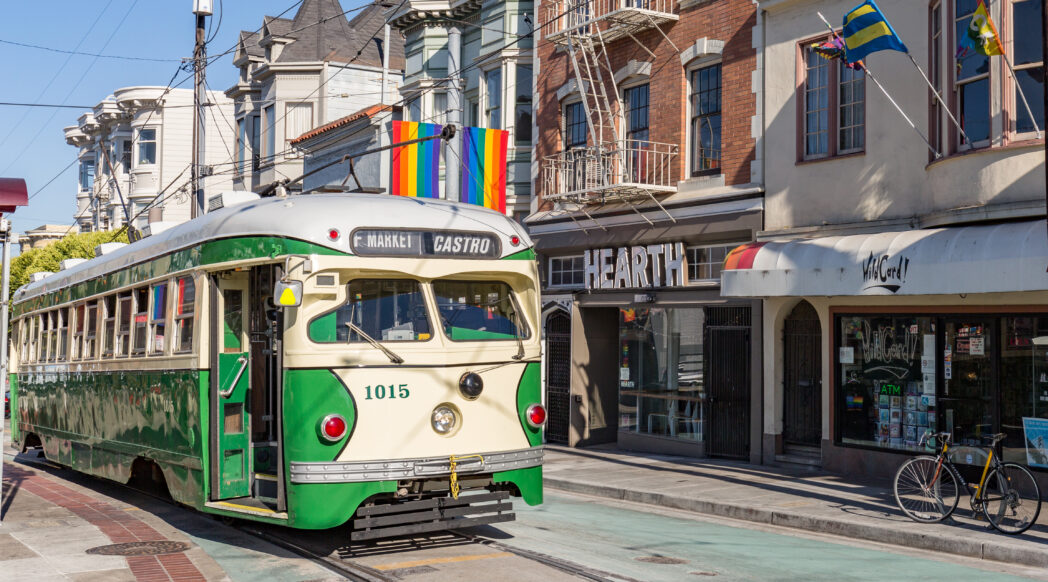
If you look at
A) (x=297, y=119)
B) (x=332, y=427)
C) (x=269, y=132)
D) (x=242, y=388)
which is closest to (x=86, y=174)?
(x=269, y=132)

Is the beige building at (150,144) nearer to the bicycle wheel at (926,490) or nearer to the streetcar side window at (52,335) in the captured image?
the streetcar side window at (52,335)

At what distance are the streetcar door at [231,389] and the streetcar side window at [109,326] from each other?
3.53m

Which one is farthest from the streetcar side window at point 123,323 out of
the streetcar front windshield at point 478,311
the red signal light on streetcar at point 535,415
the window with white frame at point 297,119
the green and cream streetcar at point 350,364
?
the window with white frame at point 297,119

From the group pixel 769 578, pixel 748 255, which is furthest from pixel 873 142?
pixel 769 578

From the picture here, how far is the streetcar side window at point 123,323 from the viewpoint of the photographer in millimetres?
12672

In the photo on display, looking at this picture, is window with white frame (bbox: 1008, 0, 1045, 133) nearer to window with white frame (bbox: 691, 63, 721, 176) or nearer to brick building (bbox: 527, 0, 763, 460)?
brick building (bbox: 527, 0, 763, 460)

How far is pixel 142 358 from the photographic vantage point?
12031mm

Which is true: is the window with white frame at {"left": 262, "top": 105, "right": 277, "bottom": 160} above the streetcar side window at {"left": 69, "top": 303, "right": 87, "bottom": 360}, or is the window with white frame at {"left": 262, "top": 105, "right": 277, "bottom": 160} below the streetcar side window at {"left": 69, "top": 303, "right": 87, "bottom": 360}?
above

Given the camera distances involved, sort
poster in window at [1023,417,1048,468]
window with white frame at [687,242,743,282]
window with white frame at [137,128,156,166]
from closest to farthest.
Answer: poster in window at [1023,417,1048,468], window with white frame at [687,242,743,282], window with white frame at [137,128,156,166]

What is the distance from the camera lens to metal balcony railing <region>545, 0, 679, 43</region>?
64.8ft

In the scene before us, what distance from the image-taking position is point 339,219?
30.8ft

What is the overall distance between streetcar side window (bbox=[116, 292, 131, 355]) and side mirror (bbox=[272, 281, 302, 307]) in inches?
173

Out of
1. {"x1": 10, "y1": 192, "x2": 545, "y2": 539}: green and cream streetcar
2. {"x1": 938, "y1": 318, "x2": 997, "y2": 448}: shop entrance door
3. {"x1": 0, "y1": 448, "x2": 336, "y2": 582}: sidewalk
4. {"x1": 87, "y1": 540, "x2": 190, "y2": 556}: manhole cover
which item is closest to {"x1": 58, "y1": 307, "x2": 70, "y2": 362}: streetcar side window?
{"x1": 0, "y1": 448, "x2": 336, "y2": 582}: sidewalk

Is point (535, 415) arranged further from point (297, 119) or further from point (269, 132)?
point (269, 132)
